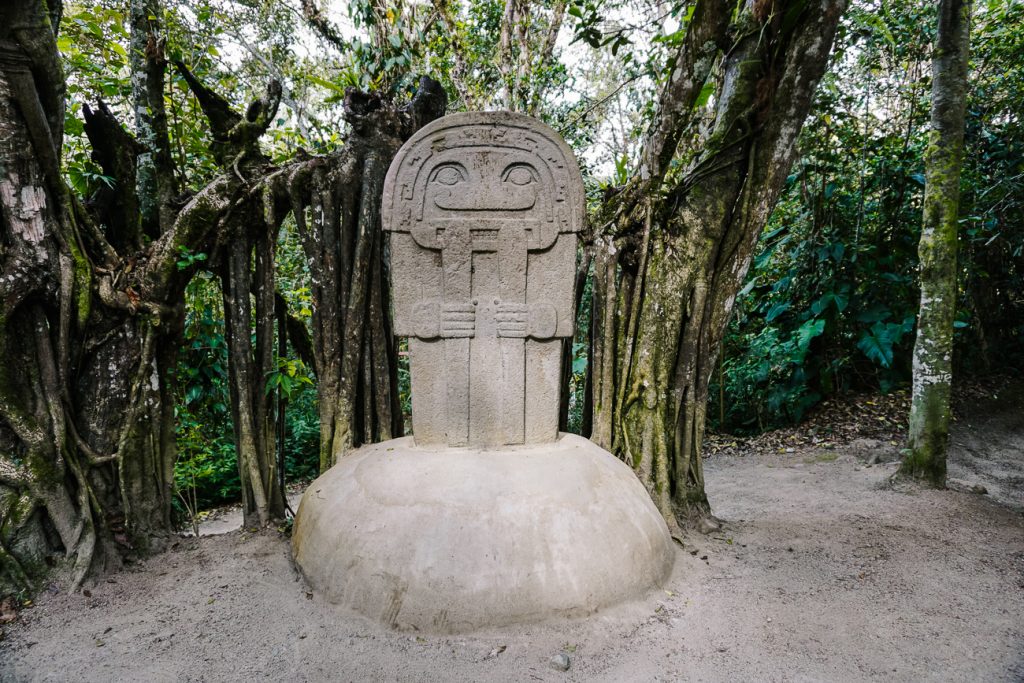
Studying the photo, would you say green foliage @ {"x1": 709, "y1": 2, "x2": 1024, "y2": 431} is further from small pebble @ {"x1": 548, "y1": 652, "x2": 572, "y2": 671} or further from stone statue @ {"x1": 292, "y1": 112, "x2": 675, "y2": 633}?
small pebble @ {"x1": 548, "y1": 652, "x2": 572, "y2": 671}

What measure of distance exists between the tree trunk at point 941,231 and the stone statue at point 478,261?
2660 millimetres

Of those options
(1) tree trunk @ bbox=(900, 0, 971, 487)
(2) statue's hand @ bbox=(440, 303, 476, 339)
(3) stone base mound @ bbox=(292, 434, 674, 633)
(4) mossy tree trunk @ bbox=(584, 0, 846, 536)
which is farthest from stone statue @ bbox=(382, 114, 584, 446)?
(1) tree trunk @ bbox=(900, 0, 971, 487)

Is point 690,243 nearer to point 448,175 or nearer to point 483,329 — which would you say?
point 483,329

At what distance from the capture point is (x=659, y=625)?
2.50 m

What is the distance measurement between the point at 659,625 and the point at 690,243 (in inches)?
80.6

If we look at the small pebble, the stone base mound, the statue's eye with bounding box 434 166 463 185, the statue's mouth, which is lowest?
the small pebble

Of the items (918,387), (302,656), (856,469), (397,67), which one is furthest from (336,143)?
(856,469)

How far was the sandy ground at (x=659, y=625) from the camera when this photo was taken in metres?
2.19

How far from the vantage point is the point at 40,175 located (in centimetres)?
270

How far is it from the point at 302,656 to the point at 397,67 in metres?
4.89

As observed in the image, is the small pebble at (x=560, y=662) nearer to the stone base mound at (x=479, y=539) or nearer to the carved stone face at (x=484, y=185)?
the stone base mound at (x=479, y=539)

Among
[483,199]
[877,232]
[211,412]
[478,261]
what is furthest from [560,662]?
[877,232]

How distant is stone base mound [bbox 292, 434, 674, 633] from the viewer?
242 centimetres

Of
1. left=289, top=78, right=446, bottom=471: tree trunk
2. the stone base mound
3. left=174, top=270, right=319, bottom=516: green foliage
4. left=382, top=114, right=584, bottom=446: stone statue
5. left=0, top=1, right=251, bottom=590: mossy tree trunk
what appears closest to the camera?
the stone base mound
